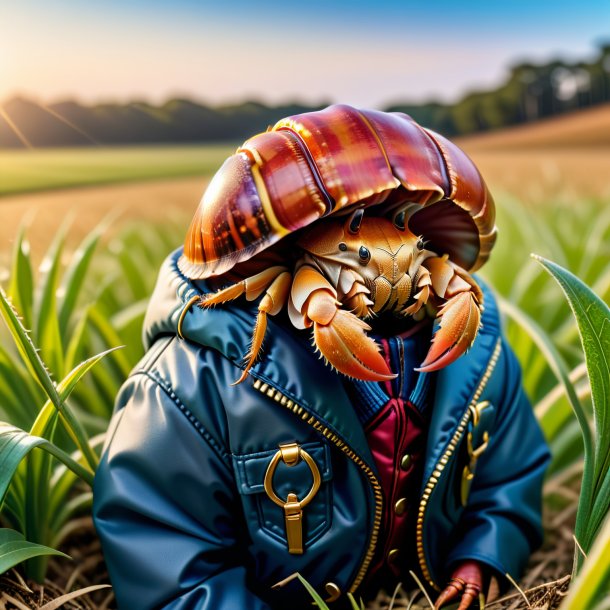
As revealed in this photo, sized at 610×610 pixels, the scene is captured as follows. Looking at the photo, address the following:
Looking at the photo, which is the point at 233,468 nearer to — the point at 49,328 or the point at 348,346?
the point at 348,346

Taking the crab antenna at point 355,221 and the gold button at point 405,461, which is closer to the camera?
the crab antenna at point 355,221

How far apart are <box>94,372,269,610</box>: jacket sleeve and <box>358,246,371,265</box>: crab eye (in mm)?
322

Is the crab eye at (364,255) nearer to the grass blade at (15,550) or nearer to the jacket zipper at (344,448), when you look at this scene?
the jacket zipper at (344,448)

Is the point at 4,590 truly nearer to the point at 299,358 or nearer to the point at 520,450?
the point at 299,358

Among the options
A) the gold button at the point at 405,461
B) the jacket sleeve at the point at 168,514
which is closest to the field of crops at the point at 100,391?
the jacket sleeve at the point at 168,514

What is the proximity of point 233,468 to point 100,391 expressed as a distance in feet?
2.32

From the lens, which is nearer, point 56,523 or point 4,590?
point 4,590

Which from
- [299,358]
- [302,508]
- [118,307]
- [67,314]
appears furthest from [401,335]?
[118,307]

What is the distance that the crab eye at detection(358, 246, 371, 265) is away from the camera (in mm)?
829

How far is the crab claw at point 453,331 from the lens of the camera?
83 centimetres

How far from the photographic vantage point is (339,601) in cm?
101

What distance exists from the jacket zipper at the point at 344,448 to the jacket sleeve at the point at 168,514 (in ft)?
0.39

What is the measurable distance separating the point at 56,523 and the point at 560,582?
0.84m

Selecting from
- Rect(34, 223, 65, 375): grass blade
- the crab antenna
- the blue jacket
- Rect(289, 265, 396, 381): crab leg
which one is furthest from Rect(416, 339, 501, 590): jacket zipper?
Rect(34, 223, 65, 375): grass blade
